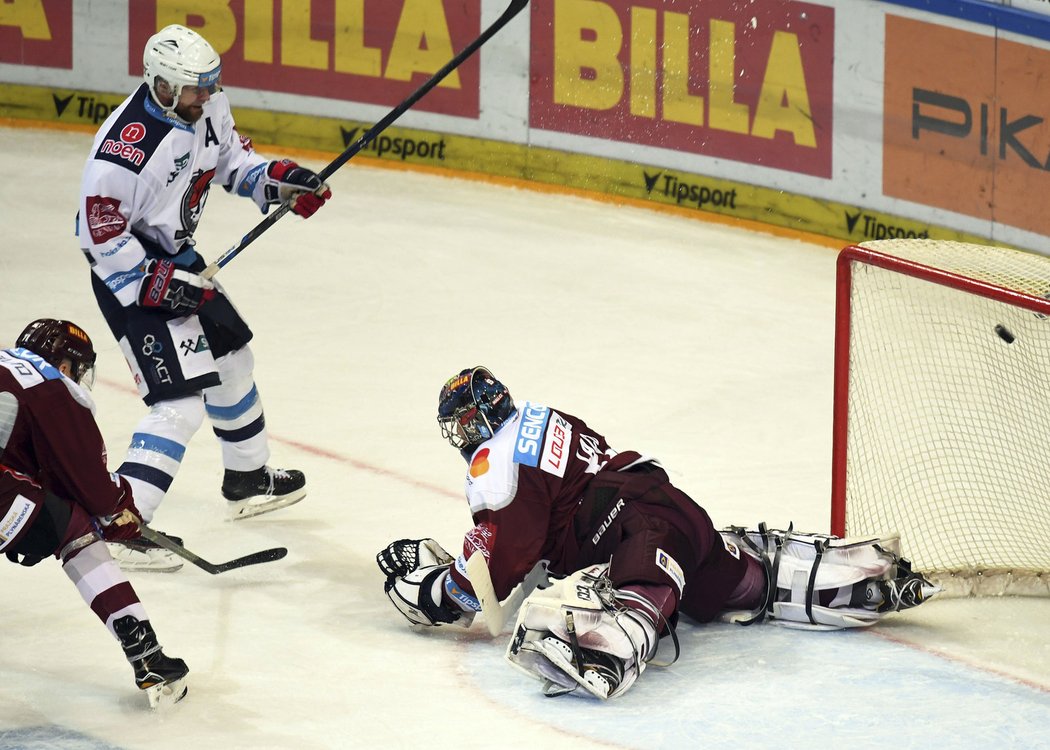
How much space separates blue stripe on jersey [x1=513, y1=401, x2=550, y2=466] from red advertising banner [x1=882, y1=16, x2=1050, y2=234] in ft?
13.6

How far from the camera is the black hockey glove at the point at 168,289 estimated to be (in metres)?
4.79

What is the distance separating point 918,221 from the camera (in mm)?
8086

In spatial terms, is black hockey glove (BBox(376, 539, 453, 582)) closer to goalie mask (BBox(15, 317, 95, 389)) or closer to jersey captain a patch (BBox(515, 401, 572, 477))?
jersey captain a patch (BBox(515, 401, 572, 477))

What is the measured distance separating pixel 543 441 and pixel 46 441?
1209 mm

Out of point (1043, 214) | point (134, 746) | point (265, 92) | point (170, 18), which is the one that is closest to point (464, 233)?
point (265, 92)

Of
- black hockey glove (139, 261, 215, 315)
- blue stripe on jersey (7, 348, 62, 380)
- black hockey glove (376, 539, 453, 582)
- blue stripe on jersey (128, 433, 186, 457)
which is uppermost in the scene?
black hockey glove (139, 261, 215, 315)

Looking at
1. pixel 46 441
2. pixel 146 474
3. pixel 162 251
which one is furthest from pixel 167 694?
pixel 162 251

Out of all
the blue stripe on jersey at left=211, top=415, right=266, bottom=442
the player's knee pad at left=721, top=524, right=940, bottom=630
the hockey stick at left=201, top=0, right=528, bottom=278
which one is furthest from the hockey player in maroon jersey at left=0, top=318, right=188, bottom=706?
the player's knee pad at left=721, top=524, right=940, bottom=630

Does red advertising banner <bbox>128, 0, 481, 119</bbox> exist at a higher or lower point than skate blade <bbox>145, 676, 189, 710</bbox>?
higher

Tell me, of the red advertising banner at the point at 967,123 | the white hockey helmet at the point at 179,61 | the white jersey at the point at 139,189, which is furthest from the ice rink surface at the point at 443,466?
the white hockey helmet at the point at 179,61

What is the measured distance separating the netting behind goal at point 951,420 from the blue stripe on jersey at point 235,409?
1770 millimetres

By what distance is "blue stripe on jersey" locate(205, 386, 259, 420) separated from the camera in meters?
5.23

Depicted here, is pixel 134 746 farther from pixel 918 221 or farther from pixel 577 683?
pixel 918 221

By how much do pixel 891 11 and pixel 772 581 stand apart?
4.23 meters
